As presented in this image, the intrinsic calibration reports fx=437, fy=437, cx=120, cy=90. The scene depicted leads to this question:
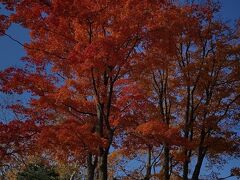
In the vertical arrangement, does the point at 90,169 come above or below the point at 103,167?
above

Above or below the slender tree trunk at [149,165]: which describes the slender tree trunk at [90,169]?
below

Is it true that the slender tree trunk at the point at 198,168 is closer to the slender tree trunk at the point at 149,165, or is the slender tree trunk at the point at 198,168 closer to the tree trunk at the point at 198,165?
the tree trunk at the point at 198,165

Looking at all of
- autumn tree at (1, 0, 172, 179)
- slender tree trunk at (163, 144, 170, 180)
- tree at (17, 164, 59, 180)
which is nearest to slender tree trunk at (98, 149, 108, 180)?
autumn tree at (1, 0, 172, 179)

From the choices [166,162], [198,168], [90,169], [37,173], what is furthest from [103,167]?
[37,173]

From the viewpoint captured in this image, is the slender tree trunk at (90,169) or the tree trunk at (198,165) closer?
the slender tree trunk at (90,169)

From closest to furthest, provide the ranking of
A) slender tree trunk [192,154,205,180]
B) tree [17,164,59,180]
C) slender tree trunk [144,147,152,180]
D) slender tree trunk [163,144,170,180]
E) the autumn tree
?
the autumn tree → slender tree trunk [192,154,205,180] → slender tree trunk [163,144,170,180] → slender tree trunk [144,147,152,180] → tree [17,164,59,180]

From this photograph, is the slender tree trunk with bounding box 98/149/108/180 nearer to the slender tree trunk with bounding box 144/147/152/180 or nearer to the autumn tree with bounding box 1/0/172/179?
the autumn tree with bounding box 1/0/172/179

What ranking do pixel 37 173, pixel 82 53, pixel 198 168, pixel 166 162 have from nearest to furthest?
pixel 82 53 → pixel 198 168 → pixel 166 162 → pixel 37 173

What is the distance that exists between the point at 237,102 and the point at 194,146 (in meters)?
4.14

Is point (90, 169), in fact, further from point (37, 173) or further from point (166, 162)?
point (37, 173)

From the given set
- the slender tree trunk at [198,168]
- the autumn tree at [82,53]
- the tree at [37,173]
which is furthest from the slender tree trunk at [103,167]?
the tree at [37,173]

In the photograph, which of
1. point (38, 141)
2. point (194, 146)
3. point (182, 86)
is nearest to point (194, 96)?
point (182, 86)

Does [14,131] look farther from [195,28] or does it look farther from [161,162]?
[195,28]

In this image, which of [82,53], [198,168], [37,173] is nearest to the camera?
[82,53]
